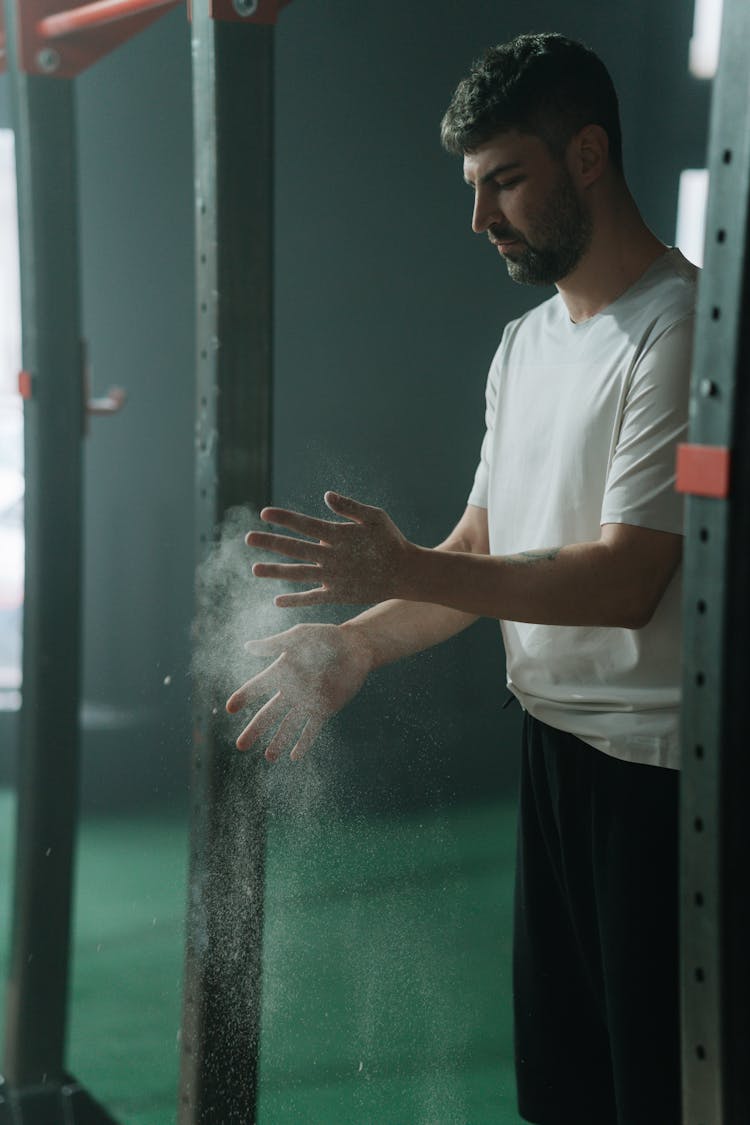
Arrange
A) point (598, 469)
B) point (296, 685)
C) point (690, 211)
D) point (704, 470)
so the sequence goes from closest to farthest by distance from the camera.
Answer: point (704, 470)
point (598, 469)
point (296, 685)
point (690, 211)

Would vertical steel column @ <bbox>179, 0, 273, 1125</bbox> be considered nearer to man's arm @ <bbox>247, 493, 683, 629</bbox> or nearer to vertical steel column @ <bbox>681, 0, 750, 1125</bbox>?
man's arm @ <bbox>247, 493, 683, 629</bbox>

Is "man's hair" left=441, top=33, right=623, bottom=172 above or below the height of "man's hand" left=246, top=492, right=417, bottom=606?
above

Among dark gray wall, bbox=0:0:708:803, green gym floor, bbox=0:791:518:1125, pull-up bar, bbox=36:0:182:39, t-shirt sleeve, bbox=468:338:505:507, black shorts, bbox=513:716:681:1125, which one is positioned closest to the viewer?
black shorts, bbox=513:716:681:1125

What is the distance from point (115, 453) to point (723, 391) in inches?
119

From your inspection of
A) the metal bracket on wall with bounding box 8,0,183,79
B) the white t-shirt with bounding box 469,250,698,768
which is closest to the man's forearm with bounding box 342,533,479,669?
the white t-shirt with bounding box 469,250,698,768

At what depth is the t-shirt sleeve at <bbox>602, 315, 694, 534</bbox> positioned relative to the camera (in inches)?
47.4

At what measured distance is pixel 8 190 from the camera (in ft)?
12.5

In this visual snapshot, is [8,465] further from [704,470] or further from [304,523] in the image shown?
[704,470]

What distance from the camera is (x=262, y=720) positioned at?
141cm

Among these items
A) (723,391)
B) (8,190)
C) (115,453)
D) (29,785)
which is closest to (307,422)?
(115,453)

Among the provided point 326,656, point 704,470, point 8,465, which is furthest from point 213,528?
point 8,465

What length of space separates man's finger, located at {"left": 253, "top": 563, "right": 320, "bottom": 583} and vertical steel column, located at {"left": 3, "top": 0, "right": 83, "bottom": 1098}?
3.25 ft

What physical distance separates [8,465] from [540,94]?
3037mm

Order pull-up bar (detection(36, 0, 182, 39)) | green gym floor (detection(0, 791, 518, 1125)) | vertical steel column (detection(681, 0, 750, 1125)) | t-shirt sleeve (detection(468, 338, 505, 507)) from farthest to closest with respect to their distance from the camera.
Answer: green gym floor (detection(0, 791, 518, 1125)) → pull-up bar (detection(36, 0, 182, 39)) → t-shirt sleeve (detection(468, 338, 505, 507)) → vertical steel column (detection(681, 0, 750, 1125))
